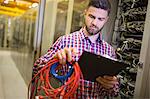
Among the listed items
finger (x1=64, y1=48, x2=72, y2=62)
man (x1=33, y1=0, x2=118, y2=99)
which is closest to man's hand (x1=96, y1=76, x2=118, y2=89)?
man (x1=33, y1=0, x2=118, y2=99)

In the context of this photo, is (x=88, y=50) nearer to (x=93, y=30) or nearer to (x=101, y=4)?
(x=93, y=30)

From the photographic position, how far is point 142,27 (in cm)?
251

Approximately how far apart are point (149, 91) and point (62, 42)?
1.04 m

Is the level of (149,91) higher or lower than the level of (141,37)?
lower

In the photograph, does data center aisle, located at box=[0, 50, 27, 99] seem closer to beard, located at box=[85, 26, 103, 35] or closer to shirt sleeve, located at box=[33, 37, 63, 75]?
shirt sleeve, located at box=[33, 37, 63, 75]

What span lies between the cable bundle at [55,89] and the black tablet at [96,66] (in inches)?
2.5

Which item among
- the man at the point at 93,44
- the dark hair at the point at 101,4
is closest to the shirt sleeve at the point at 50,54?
the man at the point at 93,44

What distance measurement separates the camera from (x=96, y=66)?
2.12m

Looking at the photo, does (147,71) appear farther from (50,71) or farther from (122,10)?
(50,71)

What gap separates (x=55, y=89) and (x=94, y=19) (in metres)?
0.82

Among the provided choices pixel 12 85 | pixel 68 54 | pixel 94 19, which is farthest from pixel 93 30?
pixel 12 85

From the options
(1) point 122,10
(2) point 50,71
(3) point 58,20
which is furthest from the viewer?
(3) point 58,20

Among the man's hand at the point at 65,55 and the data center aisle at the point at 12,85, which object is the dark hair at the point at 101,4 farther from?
the data center aisle at the point at 12,85

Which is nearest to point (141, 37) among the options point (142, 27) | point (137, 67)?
point (142, 27)
